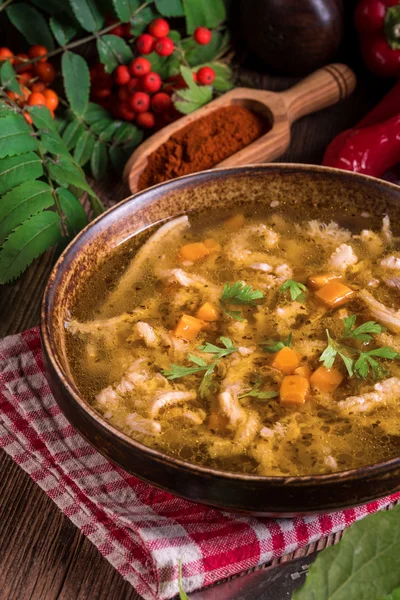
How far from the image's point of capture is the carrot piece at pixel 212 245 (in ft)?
11.4

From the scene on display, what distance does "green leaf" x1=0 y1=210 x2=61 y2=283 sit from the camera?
3.58 meters

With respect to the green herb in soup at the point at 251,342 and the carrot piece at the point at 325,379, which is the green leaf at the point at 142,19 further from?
the carrot piece at the point at 325,379

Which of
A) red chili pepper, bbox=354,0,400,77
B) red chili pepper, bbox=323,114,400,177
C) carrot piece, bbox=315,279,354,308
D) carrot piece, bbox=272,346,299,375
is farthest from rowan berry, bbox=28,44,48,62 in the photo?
carrot piece, bbox=272,346,299,375

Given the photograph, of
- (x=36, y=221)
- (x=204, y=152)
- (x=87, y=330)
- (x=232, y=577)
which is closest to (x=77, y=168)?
(x=36, y=221)

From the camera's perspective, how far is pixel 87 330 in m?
3.12

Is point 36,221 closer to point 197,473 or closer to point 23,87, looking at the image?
point 23,87

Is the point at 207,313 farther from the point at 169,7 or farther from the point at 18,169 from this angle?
the point at 169,7

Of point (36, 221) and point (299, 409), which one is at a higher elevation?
point (36, 221)

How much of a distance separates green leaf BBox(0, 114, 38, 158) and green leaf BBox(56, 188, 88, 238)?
262 mm

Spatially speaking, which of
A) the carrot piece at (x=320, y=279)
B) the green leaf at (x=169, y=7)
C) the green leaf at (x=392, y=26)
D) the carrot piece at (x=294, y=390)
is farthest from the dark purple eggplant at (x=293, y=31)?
the carrot piece at (x=294, y=390)

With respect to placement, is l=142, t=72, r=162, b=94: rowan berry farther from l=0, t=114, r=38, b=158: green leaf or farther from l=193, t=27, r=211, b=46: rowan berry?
l=0, t=114, r=38, b=158: green leaf

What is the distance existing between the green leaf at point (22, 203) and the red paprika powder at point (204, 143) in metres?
0.86

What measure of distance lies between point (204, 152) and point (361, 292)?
159 cm

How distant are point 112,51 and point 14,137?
137cm
